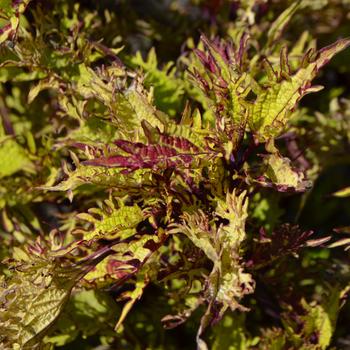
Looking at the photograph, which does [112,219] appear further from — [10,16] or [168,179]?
[10,16]

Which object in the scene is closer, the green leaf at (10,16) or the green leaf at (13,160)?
the green leaf at (10,16)

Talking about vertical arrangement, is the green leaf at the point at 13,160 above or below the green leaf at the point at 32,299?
above

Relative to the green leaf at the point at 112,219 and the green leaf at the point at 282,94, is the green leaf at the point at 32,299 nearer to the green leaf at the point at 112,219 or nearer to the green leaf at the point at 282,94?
the green leaf at the point at 112,219

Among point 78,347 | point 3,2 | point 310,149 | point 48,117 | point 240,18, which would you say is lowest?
point 78,347

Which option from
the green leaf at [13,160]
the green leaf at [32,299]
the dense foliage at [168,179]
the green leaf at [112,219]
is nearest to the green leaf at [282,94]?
the dense foliage at [168,179]

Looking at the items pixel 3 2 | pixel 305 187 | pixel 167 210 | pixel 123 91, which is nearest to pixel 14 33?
pixel 3 2

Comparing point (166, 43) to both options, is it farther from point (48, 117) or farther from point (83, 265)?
point (83, 265)

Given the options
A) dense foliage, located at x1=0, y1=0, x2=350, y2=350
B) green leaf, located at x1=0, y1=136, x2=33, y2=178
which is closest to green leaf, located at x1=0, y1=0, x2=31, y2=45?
dense foliage, located at x1=0, y1=0, x2=350, y2=350

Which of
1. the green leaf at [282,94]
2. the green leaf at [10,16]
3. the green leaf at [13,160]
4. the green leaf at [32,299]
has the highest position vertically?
the green leaf at [10,16]

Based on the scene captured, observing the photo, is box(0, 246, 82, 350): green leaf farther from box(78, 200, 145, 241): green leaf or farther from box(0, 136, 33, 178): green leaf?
box(0, 136, 33, 178): green leaf
